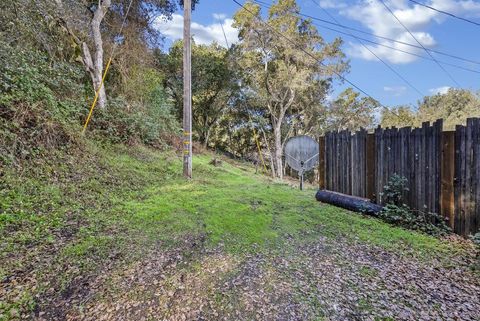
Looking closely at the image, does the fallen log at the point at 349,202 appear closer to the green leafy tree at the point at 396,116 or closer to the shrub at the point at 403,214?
the shrub at the point at 403,214

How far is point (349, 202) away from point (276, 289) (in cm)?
343

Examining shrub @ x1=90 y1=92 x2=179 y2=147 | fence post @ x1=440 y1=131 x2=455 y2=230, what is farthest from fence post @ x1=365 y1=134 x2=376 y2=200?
shrub @ x1=90 y1=92 x2=179 y2=147

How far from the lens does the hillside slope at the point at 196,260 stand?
2.07m

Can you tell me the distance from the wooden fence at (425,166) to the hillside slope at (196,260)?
559 millimetres

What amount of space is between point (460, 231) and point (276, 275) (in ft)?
9.32

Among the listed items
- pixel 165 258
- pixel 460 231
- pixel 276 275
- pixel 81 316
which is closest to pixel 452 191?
pixel 460 231

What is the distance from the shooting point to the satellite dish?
8.73 meters

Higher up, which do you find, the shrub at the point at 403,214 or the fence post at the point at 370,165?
the fence post at the point at 370,165

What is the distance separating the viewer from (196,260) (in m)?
2.73

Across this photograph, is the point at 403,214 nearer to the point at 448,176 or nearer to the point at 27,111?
the point at 448,176

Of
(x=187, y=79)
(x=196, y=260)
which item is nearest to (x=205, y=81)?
(x=187, y=79)

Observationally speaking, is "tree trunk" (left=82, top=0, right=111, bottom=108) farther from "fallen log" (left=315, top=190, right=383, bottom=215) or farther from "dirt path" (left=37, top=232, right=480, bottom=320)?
"dirt path" (left=37, top=232, right=480, bottom=320)

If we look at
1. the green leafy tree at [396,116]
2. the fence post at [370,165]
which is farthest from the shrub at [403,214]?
the green leafy tree at [396,116]

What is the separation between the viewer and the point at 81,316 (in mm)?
1894
